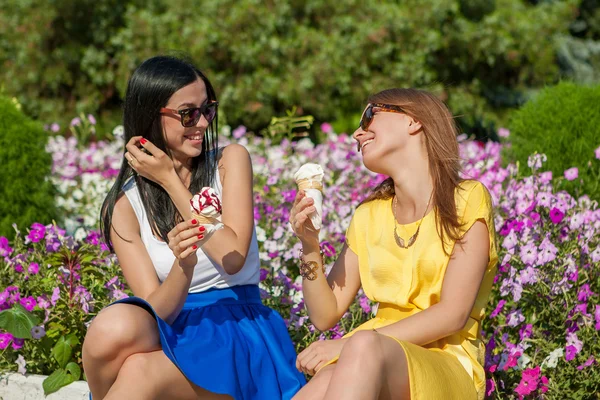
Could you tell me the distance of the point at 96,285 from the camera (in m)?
3.31

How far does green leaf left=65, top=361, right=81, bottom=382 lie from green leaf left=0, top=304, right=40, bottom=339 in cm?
18

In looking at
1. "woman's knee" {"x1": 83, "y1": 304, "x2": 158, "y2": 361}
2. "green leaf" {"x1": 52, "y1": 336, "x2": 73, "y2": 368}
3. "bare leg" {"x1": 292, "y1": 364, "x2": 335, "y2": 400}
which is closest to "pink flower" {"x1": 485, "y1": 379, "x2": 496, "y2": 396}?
"bare leg" {"x1": 292, "y1": 364, "x2": 335, "y2": 400}

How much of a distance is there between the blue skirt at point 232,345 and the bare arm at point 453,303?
1.35ft

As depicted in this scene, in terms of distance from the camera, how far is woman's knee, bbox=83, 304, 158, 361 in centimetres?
238

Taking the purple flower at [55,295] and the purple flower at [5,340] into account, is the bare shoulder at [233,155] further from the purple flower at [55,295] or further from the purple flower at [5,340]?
the purple flower at [5,340]

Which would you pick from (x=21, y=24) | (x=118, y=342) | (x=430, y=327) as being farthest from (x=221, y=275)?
(x=21, y=24)

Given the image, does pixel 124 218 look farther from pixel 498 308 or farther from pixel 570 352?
pixel 570 352

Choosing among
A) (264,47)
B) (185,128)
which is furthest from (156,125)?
(264,47)

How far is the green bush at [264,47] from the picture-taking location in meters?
8.38

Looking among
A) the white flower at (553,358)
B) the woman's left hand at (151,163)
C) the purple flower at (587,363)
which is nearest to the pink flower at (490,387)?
the white flower at (553,358)

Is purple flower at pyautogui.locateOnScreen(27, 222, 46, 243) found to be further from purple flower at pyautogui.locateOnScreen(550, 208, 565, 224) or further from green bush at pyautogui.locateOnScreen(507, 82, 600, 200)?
green bush at pyautogui.locateOnScreen(507, 82, 600, 200)

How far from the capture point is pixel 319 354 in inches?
93.4

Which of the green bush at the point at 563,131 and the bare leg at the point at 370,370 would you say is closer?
the bare leg at the point at 370,370

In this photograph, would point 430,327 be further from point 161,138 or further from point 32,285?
point 32,285
